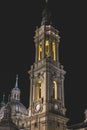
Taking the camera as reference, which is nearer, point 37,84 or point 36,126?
point 36,126

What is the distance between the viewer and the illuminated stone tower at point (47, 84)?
53.7 metres

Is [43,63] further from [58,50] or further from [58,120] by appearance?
[58,120]

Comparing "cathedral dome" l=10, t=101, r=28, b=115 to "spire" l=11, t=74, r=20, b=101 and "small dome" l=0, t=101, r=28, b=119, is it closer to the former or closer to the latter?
"small dome" l=0, t=101, r=28, b=119

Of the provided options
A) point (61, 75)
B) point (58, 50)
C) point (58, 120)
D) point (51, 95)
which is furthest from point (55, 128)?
point (58, 50)

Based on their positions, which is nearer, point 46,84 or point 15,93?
point 46,84

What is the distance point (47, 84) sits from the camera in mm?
A: 55062

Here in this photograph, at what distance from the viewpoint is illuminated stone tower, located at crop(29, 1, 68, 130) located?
53.7m

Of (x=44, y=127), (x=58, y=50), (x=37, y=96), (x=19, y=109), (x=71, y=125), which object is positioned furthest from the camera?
(x=19, y=109)

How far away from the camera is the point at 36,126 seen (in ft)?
178

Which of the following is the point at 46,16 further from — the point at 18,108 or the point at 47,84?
the point at 18,108

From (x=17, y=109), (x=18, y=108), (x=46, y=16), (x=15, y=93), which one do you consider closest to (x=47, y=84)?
(x=46, y=16)

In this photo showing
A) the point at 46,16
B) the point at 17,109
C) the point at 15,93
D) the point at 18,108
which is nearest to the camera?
the point at 46,16

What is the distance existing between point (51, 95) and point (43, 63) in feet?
19.5

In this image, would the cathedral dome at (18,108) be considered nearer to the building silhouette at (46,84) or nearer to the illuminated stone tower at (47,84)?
the building silhouette at (46,84)
